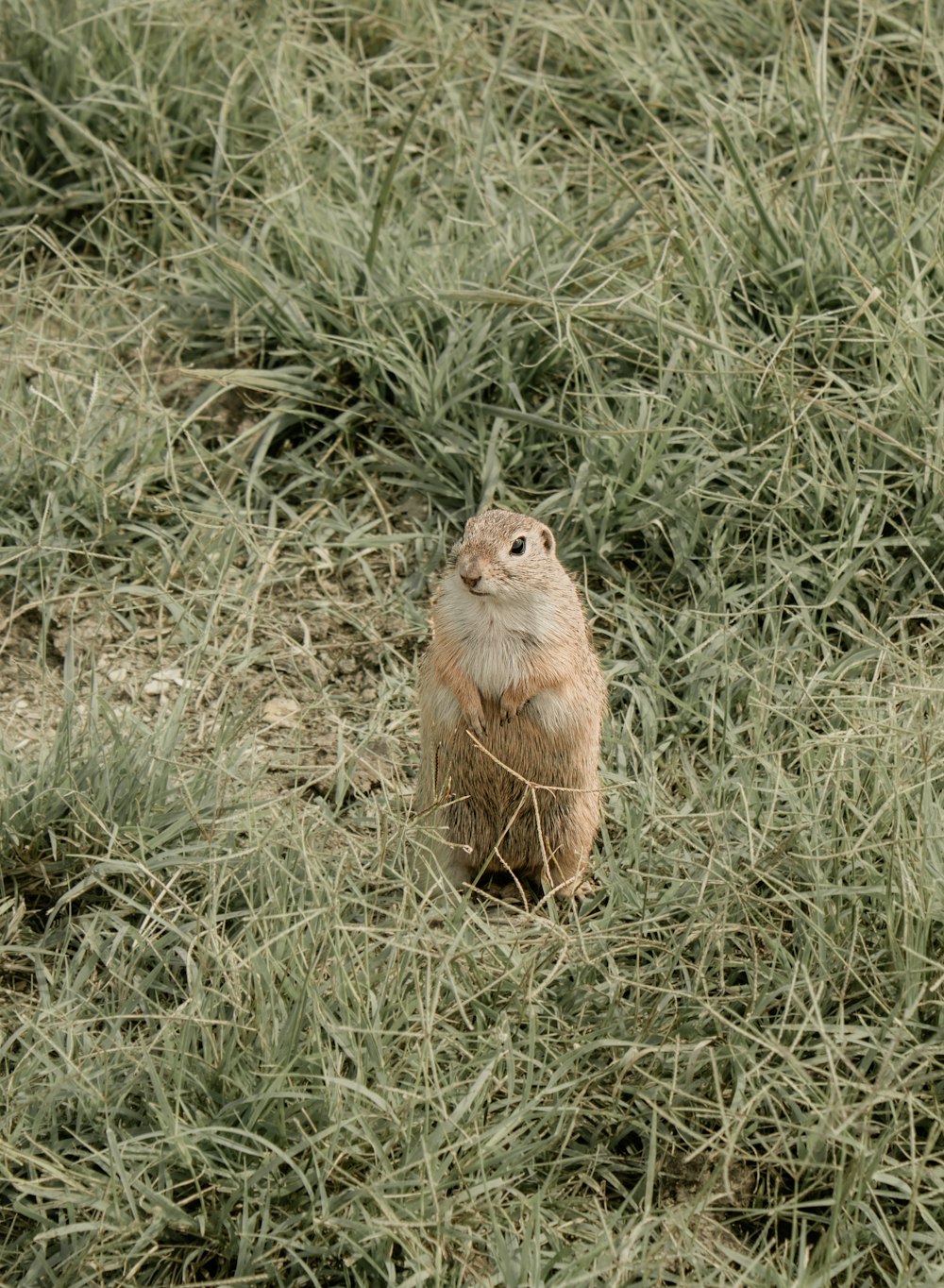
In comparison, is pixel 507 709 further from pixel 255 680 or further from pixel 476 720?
pixel 255 680

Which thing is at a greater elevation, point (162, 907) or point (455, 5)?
point (455, 5)

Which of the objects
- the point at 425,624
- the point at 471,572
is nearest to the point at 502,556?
the point at 471,572

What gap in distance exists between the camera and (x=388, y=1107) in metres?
2.92

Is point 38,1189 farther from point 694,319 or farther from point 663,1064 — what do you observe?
point 694,319

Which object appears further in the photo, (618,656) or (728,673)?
(618,656)

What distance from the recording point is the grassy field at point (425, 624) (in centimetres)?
295

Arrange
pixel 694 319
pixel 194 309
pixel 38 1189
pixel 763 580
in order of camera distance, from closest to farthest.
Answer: pixel 38 1189 < pixel 763 580 < pixel 694 319 < pixel 194 309

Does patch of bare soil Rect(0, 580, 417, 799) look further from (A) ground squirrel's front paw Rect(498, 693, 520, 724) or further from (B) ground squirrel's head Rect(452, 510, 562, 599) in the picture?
(B) ground squirrel's head Rect(452, 510, 562, 599)

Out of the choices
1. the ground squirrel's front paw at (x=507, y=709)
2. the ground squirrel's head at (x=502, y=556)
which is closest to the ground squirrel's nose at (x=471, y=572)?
the ground squirrel's head at (x=502, y=556)

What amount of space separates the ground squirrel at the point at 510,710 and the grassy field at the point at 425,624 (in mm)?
147

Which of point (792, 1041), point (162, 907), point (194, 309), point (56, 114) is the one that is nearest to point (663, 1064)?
point (792, 1041)

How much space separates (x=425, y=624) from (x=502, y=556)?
3.34 ft

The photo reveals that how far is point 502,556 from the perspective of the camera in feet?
10.9

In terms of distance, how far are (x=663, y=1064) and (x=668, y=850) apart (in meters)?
0.59
